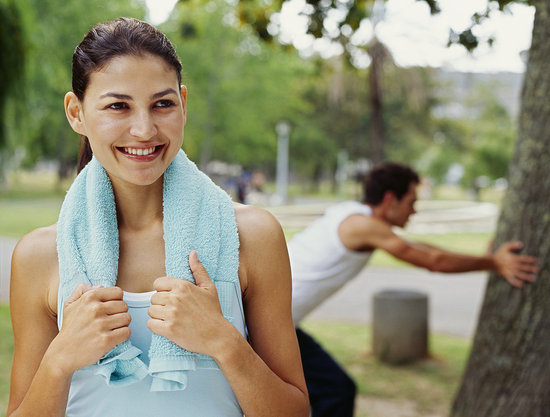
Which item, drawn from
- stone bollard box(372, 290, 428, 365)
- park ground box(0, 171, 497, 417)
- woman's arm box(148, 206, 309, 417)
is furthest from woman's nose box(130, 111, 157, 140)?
stone bollard box(372, 290, 428, 365)

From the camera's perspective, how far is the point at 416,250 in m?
3.74

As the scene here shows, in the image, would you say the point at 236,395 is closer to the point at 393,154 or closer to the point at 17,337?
the point at 17,337

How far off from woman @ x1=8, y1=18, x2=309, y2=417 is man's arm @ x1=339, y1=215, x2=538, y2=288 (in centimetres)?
207

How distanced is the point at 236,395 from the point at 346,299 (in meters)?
7.71

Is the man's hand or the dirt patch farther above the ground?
the man's hand

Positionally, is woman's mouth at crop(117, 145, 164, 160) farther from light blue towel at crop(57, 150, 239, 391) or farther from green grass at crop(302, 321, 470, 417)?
green grass at crop(302, 321, 470, 417)

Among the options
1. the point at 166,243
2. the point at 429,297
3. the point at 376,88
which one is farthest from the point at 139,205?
the point at 376,88

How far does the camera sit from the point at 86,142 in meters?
1.86

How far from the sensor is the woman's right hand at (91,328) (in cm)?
145

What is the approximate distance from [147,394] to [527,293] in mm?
2434

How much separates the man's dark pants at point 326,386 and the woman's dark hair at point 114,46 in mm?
2286

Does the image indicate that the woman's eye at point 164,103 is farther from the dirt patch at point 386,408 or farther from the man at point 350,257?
the dirt patch at point 386,408

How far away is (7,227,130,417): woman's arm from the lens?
1.45 m

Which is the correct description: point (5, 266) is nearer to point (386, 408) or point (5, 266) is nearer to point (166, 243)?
point (386, 408)
